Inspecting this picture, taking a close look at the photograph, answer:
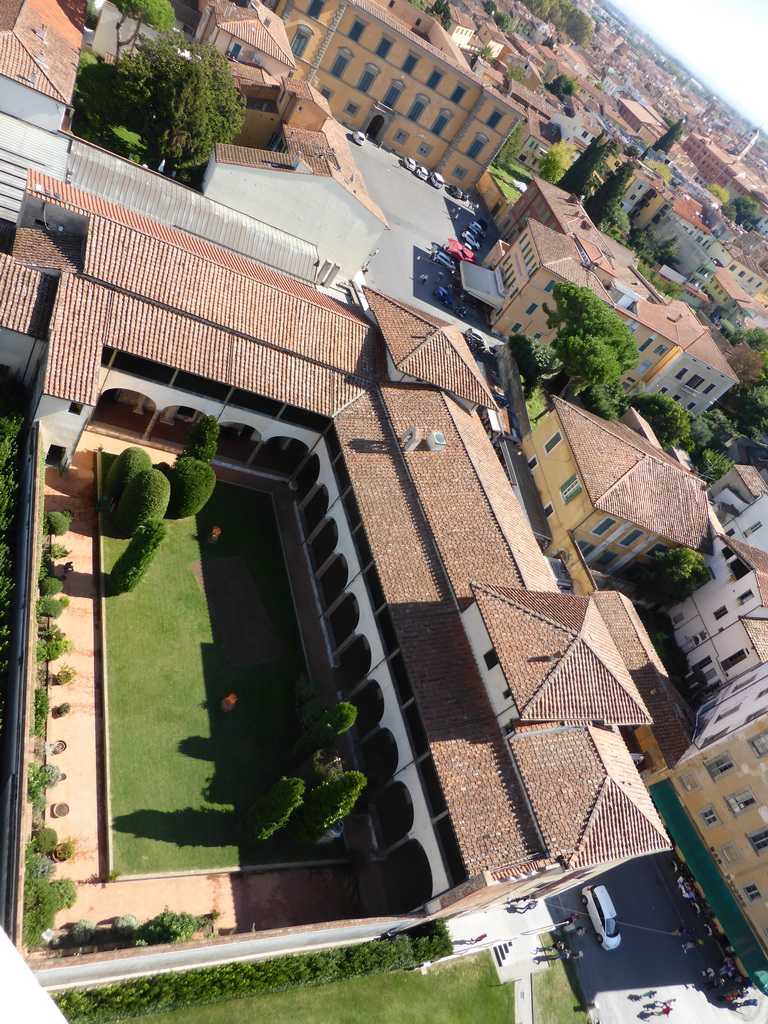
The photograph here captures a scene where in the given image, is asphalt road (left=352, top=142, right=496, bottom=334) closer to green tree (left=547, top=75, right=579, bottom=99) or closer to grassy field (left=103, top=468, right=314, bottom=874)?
grassy field (left=103, top=468, right=314, bottom=874)

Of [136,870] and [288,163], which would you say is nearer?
[136,870]

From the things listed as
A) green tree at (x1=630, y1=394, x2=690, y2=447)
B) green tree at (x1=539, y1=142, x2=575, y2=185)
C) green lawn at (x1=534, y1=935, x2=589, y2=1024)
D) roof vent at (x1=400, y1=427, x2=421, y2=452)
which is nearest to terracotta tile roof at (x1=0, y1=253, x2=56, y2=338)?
roof vent at (x1=400, y1=427, x2=421, y2=452)

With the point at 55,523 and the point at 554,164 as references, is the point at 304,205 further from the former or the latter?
the point at 554,164

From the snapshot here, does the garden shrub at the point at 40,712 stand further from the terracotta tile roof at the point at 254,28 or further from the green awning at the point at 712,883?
the terracotta tile roof at the point at 254,28

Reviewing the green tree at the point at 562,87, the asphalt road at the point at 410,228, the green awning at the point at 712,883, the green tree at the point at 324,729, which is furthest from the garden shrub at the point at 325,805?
the green tree at the point at 562,87

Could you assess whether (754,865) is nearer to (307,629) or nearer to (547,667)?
(547,667)

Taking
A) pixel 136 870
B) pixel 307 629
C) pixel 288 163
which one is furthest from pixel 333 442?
pixel 288 163
